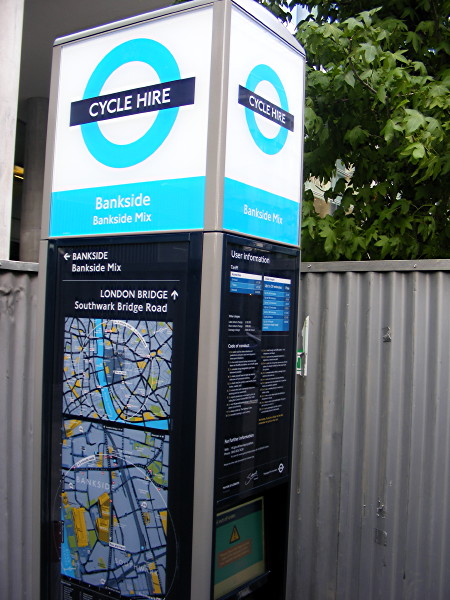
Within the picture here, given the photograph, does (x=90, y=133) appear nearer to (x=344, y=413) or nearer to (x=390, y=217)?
(x=344, y=413)

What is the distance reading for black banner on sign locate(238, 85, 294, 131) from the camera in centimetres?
278

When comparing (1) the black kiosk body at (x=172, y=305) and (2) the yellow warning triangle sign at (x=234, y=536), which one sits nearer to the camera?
(1) the black kiosk body at (x=172, y=305)

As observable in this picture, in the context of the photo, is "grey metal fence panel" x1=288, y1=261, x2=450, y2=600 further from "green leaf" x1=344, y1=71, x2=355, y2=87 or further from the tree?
"green leaf" x1=344, y1=71, x2=355, y2=87

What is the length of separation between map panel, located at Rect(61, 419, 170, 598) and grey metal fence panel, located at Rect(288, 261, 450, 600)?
4.50ft

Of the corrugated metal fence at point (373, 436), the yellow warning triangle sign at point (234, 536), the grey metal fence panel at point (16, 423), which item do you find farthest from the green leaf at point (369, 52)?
the yellow warning triangle sign at point (234, 536)

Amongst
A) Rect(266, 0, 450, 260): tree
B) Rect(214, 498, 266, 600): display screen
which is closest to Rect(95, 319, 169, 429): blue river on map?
Rect(214, 498, 266, 600): display screen

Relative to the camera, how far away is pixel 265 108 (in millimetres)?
2924

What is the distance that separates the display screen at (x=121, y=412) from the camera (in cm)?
277

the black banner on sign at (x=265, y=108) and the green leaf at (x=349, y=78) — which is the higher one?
the green leaf at (x=349, y=78)

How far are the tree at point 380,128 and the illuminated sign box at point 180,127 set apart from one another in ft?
5.24

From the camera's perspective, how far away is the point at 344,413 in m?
3.85

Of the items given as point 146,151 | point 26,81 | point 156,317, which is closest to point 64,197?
point 146,151

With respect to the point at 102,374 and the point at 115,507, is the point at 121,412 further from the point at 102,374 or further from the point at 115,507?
Result: the point at 115,507

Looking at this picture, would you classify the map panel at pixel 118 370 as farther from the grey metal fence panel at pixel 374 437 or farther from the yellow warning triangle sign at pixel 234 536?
the grey metal fence panel at pixel 374 437
